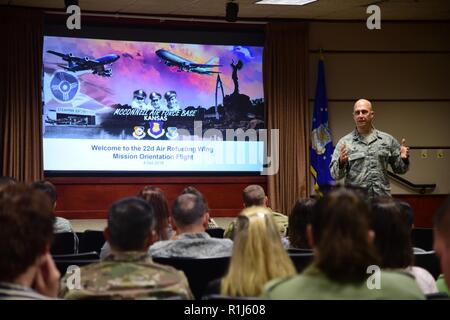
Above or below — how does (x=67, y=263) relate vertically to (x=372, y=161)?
below

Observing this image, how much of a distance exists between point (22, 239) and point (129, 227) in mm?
691

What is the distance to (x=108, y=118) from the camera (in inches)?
365

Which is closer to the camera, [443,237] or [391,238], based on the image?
[443,237]

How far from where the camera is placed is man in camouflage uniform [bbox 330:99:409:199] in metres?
6.38

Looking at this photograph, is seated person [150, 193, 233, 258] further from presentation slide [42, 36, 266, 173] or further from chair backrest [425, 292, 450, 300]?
presentation slide [42, 36, 266, 173]

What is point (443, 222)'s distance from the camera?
2504 millimetres

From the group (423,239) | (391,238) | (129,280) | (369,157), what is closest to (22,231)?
(129,280)

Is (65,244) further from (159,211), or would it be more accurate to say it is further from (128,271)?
(128,271)

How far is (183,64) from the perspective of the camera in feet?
31.2

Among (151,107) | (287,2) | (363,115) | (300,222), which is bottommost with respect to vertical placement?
(300,222)

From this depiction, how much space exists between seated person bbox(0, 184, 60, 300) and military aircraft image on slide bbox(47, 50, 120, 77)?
7.05m

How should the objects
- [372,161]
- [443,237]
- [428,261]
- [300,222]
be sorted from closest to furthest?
[443,237], [428,261], [300,222], [372,161]

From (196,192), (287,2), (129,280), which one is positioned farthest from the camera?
(287,2)
